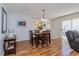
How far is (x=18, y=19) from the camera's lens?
755cm

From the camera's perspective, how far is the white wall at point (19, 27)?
7.00 m

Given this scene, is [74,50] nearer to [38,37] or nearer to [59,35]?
[38,37]

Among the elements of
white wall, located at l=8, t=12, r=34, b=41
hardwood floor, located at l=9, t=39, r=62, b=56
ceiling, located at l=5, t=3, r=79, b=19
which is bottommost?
hardwood floor, located at l=9, t=39, r=62, b=56

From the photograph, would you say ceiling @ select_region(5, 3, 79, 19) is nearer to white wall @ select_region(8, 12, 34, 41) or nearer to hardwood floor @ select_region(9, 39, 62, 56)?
white wall @ select_region(8, 12, 34, 41)

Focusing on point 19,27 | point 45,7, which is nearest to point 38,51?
point 45,7

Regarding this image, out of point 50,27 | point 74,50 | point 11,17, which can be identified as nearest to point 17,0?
point 74,50

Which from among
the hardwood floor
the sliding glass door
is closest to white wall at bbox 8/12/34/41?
the hardwood floor

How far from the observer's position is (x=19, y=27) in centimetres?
761

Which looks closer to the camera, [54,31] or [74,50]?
[74,50]

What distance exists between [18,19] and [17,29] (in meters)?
0.69

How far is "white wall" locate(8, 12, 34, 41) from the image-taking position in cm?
700

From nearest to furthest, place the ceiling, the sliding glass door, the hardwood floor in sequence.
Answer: the hardwood floor, the ceiling, the sliding glass door

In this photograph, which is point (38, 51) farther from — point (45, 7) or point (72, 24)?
point (72, 24)

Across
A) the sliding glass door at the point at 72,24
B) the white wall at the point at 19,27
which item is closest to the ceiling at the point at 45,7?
the sliding glass door at the point at 72,24
